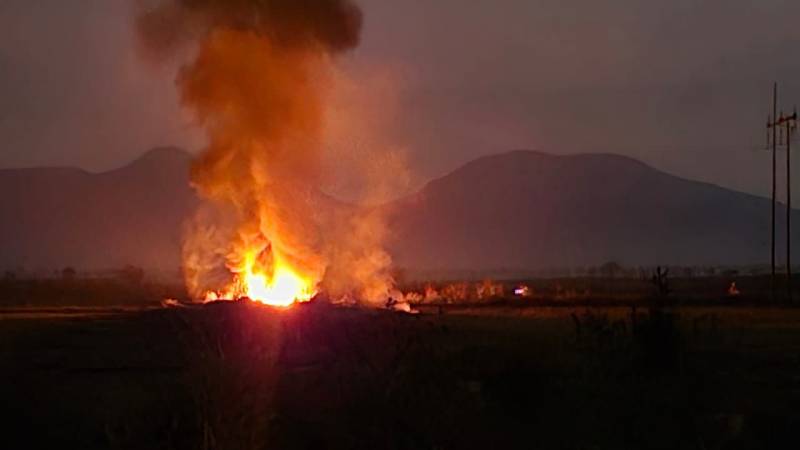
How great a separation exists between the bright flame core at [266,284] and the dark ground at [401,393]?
12.5m

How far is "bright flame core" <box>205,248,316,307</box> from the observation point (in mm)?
41438

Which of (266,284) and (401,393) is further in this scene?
(266,284)

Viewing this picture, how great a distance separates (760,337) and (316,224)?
22651 mm

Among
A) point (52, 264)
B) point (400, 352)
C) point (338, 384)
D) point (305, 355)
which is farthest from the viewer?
point (52, 264)

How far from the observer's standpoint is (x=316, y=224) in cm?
5066

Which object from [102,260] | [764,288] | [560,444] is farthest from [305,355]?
[102,260]

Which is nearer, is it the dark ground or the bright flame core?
the dark ground

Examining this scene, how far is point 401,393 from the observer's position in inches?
593

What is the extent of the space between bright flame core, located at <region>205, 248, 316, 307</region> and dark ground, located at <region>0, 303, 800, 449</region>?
1252 centimetres

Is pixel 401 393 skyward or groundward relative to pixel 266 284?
groundward

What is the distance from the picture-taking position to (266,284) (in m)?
41.9

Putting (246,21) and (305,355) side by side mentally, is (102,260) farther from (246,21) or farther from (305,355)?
(305,355)

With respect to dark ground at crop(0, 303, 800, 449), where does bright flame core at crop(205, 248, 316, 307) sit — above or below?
above

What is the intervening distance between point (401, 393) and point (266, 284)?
89.6 feet
